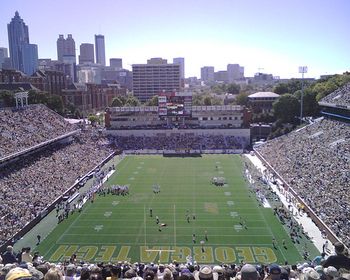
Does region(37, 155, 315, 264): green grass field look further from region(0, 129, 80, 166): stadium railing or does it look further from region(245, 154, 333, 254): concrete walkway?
region(0, 129, 80, 166): stadium railing

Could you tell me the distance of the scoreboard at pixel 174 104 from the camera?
58.9m

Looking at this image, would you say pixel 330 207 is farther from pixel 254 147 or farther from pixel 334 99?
pixel 254 147

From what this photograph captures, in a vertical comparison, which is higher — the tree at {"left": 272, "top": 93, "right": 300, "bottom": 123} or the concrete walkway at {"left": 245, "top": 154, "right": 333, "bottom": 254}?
the tree at {"left": 272, "top": 93, "right": 300, "bottom": 123}

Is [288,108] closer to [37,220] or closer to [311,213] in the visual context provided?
[311,213]

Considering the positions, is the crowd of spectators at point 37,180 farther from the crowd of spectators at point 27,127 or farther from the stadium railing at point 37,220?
the crowd of spectators at point 27,127

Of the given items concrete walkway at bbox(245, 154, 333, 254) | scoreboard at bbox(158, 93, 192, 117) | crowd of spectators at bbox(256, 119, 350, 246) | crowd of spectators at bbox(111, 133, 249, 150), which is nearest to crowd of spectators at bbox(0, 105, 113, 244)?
crowd of spectators at bbox(111, 133, 249, 150)

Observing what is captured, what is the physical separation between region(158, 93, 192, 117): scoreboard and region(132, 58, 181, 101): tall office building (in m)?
74.2

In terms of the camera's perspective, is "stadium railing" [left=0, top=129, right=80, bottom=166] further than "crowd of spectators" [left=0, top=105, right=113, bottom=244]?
Yes

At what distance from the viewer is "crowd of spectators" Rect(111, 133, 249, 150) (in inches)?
2239

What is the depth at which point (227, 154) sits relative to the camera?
54031 millimetres

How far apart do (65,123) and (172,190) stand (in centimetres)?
2239

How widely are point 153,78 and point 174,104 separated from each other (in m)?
75.3

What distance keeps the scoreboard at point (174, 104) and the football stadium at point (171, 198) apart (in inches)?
171

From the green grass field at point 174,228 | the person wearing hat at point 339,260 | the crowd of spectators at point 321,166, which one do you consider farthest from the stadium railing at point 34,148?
the person wearing hat at point 339,260
